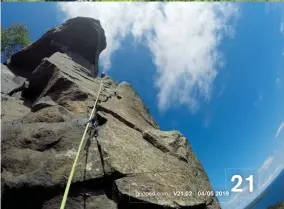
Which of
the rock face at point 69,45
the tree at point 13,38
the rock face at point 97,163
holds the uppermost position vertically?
the tree at point 13,38

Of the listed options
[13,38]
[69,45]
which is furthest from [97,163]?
[13,38]

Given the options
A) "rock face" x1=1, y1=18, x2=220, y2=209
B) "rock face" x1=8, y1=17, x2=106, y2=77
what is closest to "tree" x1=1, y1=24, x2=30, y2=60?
"rock face" x1=8, y1=17, x2=106, y2=77

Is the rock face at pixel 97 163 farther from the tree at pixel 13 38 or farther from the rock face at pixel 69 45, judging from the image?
the tree at pixel 13 38

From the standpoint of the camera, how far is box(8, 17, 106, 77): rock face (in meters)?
24.8

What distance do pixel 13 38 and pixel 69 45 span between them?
52.0 ft

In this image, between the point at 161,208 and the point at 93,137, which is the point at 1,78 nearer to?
the point at 93,137

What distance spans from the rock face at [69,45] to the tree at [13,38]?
1395 cm

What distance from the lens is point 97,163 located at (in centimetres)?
816

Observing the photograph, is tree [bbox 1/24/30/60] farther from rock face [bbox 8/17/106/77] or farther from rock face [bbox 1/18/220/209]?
rock face [bbox 1/18/220/209]

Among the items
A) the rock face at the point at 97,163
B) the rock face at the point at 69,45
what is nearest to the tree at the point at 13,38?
the rock face at the point at 69,45

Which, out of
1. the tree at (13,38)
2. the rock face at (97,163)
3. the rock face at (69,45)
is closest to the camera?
the rock face at (97,163)

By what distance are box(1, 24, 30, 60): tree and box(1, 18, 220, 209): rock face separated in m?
28.9

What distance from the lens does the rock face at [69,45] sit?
24781 millimetres

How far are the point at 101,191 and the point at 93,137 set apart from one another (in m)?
2.03
